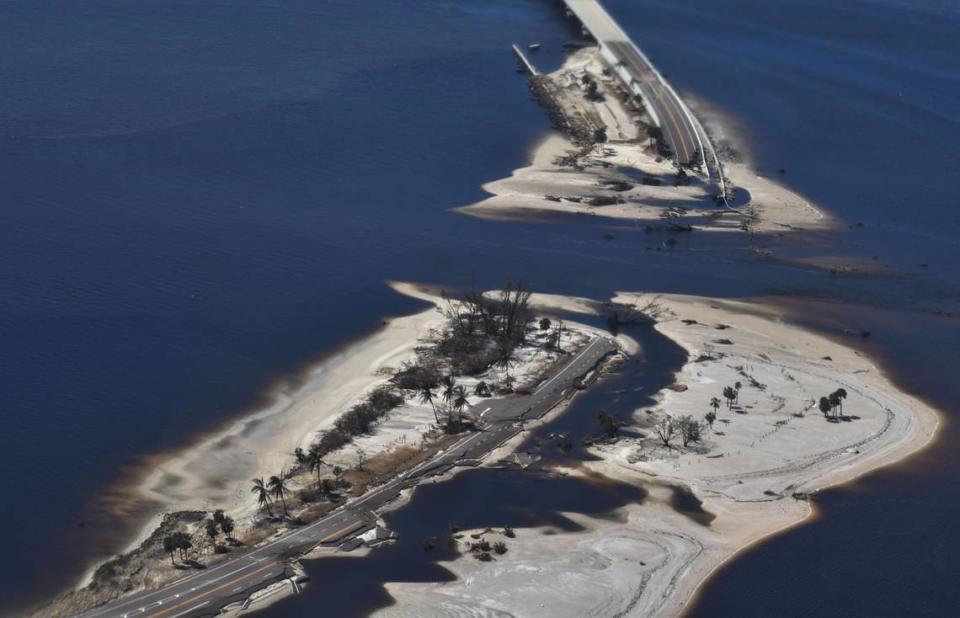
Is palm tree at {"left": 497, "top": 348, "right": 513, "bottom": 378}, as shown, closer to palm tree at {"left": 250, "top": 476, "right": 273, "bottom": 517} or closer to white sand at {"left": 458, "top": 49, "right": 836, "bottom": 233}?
palm tree at {"left": 250, "top": 476, "right": 273, "bottom": 517}

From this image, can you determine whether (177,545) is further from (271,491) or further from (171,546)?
(271,491)

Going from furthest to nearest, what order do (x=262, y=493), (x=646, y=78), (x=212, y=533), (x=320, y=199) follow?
1. (x=646, y=78)
2. (x=320, y=199)
3. (x=262, y=493)
4. (x=212, y=533)

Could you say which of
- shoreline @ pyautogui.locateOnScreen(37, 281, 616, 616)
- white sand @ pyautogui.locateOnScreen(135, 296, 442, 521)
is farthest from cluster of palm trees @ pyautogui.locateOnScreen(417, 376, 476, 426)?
white sand @ pyautogui.locateOnScreen(135, 296, 442, 521)

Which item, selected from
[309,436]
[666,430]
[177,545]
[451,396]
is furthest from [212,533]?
[666,430]

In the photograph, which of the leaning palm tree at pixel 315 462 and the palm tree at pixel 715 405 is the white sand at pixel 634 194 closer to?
the palm tree at pixel 715 405

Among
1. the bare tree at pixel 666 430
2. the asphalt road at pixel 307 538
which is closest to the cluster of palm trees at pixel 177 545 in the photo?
the asphalt road at pixel 307 538

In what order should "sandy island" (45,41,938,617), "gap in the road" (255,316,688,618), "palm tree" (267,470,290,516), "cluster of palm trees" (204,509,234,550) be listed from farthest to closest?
"palm tree" (267,470,290,516) < "cluster of palm trees" (204,509,234,550) < "sandy island" (45,41,938,617) < "gap in the road" (255,316,688,618)
